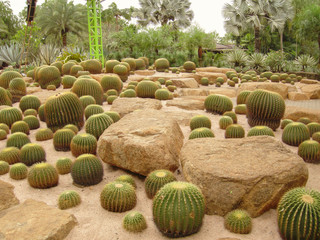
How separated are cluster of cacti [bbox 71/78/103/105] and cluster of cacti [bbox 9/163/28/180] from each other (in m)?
3.38

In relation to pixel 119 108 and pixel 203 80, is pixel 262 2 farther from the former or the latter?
pixel 119 108

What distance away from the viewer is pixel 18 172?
471 centimetres

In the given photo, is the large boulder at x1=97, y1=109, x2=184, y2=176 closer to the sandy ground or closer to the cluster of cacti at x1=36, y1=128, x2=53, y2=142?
the sandy ground

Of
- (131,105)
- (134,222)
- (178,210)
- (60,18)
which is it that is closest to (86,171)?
(134,222)

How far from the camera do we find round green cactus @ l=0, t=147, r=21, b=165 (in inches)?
201

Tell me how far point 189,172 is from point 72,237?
5.33 ft

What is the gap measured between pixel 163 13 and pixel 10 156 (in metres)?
32.3

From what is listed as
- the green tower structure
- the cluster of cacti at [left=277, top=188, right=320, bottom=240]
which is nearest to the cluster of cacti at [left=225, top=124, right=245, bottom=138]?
the cluster of cacti at [left=277, top=188, right=320, bottom=240]

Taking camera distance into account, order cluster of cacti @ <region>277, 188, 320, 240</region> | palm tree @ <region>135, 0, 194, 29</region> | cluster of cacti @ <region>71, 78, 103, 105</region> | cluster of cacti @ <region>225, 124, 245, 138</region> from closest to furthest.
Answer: cluster of cacti @ <region>277, 188, 320, 240</region>, cluster of cacti @ <region>225, 124, 245, 138</region>, cluster of cacti @ <region>71, 78, 103, 105</region>, palm tree @ <region>135, 0, 194, 29</region>

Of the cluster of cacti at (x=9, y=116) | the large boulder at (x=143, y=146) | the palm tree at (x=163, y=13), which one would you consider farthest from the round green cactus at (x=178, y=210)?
the palm tree at (x=163, y=13)

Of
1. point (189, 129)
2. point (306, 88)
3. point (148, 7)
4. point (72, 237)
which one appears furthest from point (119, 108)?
point (148, 7)

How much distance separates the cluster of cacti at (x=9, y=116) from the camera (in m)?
6.66

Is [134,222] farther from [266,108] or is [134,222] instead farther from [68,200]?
[266,108]

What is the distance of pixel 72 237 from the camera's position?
3.45 meters
